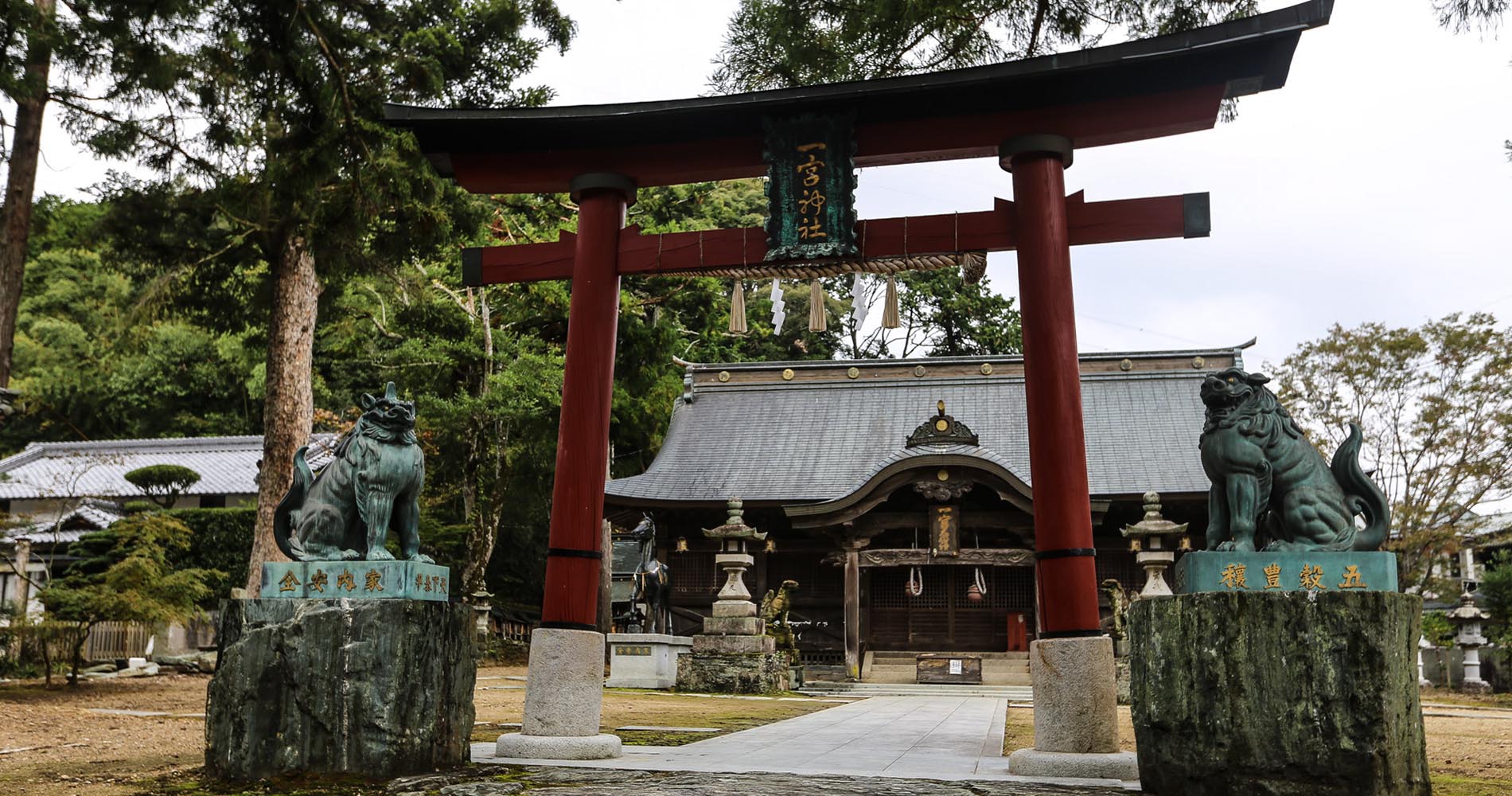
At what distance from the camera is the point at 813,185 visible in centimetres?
753

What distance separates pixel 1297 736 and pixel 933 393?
19.9 meters

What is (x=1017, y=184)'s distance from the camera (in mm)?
7305

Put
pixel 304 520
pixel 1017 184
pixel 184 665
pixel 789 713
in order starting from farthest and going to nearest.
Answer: pixel 184 665 → pixel 789 713 → pixel 1017 184 → pixel 304 520

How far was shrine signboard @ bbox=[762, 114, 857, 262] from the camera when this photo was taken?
7496 mm

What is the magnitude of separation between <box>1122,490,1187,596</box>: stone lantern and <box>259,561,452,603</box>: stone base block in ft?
38.3

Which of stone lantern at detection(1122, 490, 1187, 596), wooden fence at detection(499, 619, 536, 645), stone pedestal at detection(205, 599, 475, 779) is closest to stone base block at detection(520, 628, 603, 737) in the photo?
stone pedestal at detection(205, 599, 475, 779)

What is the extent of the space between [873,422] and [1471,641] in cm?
1190

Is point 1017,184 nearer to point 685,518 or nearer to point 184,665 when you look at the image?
point 685,518

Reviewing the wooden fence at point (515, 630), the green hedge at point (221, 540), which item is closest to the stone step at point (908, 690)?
the wooden fence at point (515, 630)

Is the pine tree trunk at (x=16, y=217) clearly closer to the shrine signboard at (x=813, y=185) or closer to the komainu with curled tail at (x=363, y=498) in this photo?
the komainu with curled tail at (x=363, y=498)

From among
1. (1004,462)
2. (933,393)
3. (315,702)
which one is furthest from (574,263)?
(933,393)

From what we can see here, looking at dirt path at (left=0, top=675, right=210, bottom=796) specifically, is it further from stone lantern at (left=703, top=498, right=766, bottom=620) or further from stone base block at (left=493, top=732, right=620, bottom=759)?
stone lantern at (left=703, top=498, right=766, bottom=620)

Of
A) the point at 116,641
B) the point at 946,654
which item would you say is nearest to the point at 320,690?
the point at 946,654

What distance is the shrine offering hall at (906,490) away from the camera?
19.6 metres
